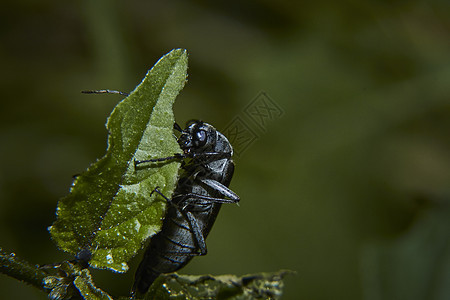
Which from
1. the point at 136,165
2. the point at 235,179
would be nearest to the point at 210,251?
the point at 235,179

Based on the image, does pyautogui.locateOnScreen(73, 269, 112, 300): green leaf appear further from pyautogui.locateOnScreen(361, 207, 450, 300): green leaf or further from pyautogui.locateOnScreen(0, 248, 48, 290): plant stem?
pyautogui.locateOnScreen(361, 207, 450, 300): green leaf

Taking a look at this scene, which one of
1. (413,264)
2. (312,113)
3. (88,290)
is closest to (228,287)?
(88,290)

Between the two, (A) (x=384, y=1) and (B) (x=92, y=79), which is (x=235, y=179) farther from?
(A) (x=384, y=1)

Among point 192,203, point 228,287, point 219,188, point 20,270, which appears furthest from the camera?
point 219,188

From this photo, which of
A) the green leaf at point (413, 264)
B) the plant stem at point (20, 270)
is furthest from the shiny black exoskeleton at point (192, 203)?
the green leaf at point (413, 264)

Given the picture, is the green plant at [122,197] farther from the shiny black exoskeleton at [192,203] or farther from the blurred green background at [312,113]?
the blurred green background at [312,113]

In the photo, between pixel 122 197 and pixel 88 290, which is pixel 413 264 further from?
pixel 88 290
